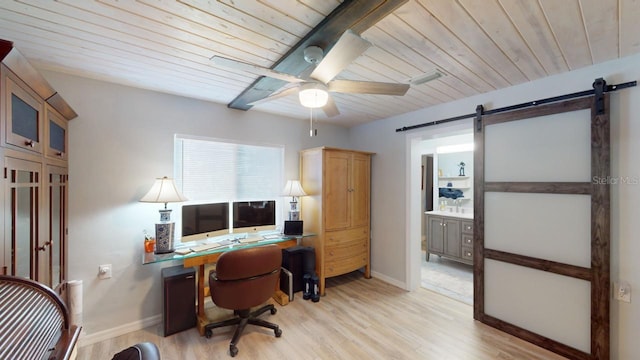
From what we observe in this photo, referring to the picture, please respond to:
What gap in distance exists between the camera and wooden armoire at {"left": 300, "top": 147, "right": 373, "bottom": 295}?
3.32 m

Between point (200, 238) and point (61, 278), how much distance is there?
1.04 metres

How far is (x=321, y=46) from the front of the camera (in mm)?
1593

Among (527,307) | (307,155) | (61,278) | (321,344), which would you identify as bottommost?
(321,344)

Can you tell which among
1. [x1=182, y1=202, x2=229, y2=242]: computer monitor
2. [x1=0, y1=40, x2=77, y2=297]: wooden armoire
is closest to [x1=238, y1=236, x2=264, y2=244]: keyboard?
[x1=182, y1=202, x2=229, y2=242]: computer monitor

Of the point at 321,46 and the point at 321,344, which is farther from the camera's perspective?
the point at 321,344

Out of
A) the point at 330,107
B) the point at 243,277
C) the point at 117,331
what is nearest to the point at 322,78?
the point at 330,107

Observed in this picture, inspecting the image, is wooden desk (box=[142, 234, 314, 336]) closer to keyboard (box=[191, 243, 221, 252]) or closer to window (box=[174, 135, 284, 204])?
keyboard (box=[191, 243, 221, 252])

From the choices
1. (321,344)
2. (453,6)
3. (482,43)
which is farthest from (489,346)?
(453,6)

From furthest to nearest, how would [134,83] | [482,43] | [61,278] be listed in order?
[134,83] → [61,278] → [482,43]

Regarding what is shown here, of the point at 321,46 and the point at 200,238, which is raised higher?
the point at 321,46

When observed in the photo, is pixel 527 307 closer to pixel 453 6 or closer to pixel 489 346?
pixel 489 346

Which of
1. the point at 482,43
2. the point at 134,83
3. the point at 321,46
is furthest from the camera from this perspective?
the point at 134,83

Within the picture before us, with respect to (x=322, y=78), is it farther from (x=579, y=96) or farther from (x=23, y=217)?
(x=579, y=96)

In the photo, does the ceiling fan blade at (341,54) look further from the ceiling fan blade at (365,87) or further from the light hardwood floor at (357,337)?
the light hardwood floor at (357,337)
